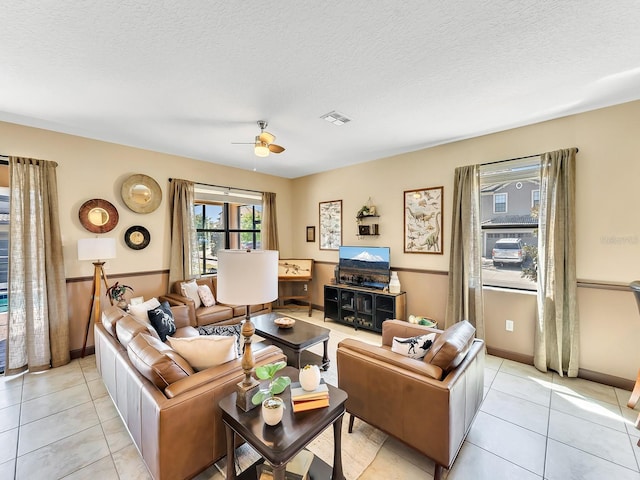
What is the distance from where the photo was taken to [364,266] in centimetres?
451

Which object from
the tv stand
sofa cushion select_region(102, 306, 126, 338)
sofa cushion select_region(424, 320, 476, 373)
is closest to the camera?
sofa cushion select_region(424, 320, 476, 373)

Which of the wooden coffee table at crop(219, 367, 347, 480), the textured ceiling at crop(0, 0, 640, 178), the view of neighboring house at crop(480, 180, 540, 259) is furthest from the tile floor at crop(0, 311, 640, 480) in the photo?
the textured ceiling at crop(0, 0, 640, 178)

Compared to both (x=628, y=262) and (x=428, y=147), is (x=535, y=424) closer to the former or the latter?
(x=628, y=262)

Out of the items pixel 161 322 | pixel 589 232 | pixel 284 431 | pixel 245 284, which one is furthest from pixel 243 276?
pixel 589 232

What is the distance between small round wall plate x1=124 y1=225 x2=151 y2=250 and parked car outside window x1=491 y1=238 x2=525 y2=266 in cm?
489

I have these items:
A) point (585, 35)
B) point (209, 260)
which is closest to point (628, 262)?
point (585, 35)

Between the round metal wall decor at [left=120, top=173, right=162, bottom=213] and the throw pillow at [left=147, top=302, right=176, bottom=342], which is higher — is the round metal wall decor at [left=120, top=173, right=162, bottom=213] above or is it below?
above

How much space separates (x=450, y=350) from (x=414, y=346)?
34 centimetres

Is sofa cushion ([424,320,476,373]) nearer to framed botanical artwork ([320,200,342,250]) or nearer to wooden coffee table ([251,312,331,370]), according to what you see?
wooden coffee table ([251,312,331,370])

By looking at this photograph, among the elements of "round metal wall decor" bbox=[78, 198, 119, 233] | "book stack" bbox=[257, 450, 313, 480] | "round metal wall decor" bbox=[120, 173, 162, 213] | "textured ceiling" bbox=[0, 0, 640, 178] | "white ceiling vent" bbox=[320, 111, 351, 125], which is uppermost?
"white ceiling vent" bbox=[320, 111, 351, 125]

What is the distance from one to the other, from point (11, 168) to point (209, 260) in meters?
2.63

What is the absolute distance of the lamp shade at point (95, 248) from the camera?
121 inches

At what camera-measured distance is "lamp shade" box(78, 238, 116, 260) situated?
10.1 feet

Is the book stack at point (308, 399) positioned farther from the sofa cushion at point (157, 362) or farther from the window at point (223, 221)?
the window at point (223, 221)
